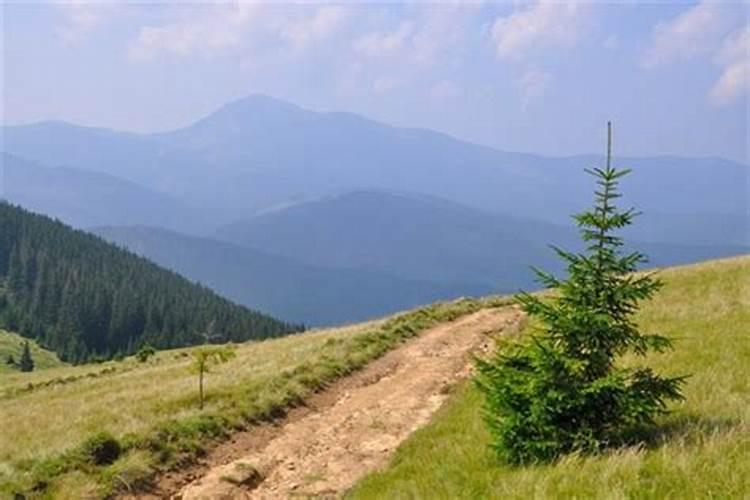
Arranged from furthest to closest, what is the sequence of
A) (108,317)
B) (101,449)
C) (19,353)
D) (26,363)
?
(108,317)
(19,353)
(26,363)
(101,449)

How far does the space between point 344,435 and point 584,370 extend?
6.48 metres

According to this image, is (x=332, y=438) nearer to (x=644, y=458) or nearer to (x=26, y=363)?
(x=644, y=458)

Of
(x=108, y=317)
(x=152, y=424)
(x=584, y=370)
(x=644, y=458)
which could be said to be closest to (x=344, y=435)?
(x=152, y=424)

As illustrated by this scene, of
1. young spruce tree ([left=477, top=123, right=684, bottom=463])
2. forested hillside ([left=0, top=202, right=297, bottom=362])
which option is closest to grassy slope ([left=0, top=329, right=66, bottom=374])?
forested hillside ([left=0, top=202, right=297, bottom=362])

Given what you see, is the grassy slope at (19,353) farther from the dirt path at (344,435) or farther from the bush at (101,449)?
the bush at (101,449)

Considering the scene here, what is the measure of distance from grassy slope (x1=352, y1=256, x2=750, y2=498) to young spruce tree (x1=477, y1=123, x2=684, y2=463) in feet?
1.66

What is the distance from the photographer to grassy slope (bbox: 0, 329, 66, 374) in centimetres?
13775

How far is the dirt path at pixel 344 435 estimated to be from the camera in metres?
11.7

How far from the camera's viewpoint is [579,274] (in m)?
9.29

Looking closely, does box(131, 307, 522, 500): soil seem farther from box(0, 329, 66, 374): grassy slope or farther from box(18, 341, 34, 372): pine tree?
box(18, 341, 34, 372): pine tree

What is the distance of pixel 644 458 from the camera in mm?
8203

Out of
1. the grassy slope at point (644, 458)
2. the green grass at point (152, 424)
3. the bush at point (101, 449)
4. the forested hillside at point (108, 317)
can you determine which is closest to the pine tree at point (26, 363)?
the forested hillside at point (108, 317)

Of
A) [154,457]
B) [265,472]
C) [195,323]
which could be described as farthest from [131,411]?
[195,323]

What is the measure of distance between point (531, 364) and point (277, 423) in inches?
327
